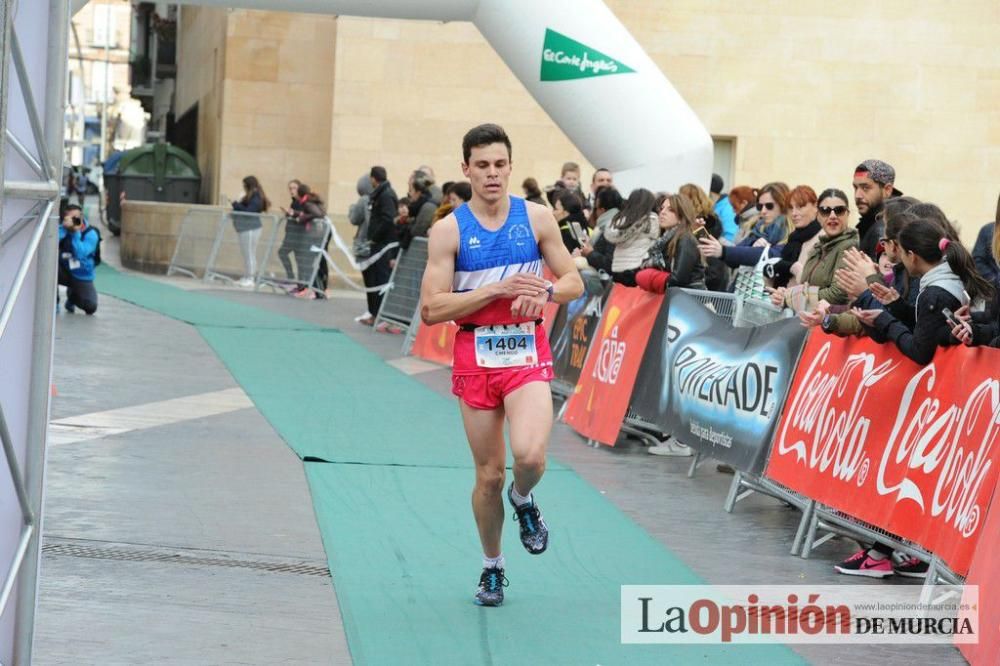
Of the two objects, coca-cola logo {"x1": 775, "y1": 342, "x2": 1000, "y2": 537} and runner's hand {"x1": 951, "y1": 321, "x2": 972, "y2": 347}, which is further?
runner's hand {"x1": 951, "y1": 321, "x2": 972, "y2": 347}

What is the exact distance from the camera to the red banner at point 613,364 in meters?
11.6

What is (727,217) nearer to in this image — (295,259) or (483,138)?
(295,259)

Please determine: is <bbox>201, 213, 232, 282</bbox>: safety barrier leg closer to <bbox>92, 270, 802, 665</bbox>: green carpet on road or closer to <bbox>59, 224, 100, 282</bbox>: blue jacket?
<bbox>59, 224, 100, 282</bbox>: blue jacket

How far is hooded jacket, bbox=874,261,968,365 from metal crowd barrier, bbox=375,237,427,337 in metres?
11.1

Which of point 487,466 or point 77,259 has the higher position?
point 487,466

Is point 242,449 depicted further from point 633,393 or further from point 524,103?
point 524,103

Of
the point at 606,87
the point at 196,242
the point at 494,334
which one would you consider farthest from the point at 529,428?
the point at 196,242

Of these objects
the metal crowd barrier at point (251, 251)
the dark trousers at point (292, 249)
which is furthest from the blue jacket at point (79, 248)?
the dark trousers at point (292, 249)

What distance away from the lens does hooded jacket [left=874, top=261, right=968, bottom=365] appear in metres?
7.25

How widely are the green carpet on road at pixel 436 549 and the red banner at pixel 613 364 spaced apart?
3.29 ft

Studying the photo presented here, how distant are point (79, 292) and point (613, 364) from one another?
910 cm

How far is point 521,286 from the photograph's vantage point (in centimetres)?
639

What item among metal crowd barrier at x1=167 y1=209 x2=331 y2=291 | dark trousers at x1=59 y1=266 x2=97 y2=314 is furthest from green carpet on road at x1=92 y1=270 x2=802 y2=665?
metal crowd barrier at x1=167 y1=209 x2=331 y2=291

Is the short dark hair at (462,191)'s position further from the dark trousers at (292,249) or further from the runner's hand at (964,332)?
the runner's hand at (964,332)
